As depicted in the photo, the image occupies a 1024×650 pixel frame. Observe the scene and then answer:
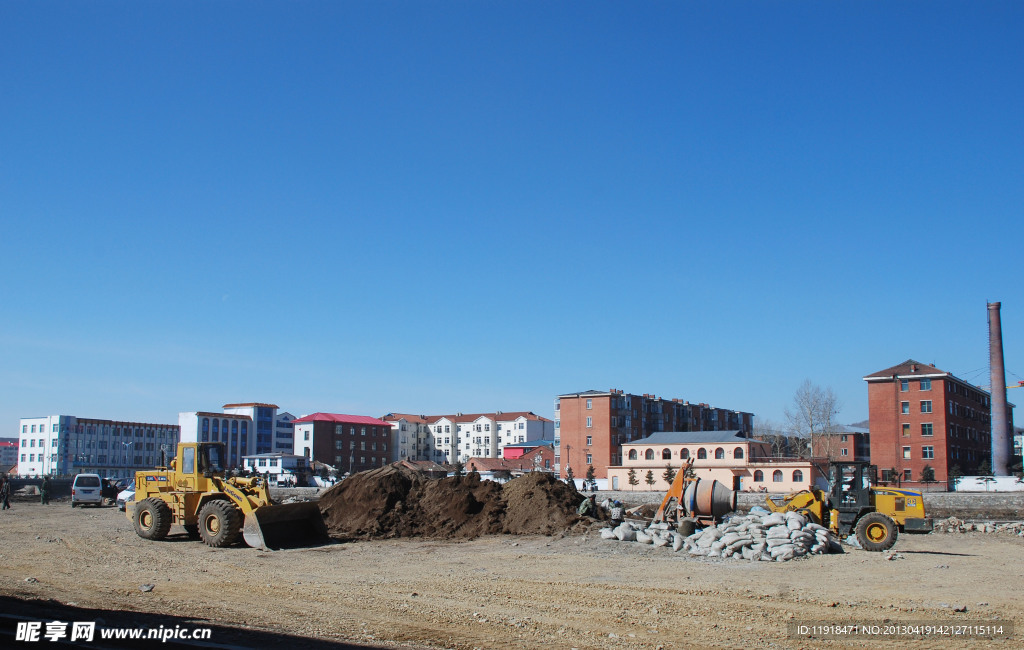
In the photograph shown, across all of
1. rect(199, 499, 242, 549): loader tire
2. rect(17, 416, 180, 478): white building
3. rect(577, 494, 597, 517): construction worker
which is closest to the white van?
rect(199, 499, 242, 549): loader tire

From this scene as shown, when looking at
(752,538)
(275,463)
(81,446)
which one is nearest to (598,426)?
(275,463)

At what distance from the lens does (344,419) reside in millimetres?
131250

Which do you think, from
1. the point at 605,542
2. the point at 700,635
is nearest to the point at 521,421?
the point at 605,542

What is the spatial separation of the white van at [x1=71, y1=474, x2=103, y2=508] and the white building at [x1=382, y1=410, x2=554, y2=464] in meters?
98.0

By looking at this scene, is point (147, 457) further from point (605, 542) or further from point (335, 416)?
point (605, 542)

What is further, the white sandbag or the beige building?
the beige building

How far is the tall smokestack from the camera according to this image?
74688 millimetres

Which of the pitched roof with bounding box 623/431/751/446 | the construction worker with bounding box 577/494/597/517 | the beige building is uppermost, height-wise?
the construction worker with bounding box 577/494/597/517

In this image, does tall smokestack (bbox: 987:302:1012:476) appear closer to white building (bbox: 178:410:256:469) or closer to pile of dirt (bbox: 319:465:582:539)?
pile of dirt (bbox: 319:465:582:539)

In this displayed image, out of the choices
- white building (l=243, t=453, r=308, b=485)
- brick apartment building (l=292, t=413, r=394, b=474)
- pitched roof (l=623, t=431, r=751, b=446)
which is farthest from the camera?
brick apartment building (l=292, t=413, r=394, b=474)

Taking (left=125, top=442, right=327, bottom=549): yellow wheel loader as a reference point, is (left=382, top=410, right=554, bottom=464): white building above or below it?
below

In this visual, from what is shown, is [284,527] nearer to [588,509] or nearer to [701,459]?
[588,509]

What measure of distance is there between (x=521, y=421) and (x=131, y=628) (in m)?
131

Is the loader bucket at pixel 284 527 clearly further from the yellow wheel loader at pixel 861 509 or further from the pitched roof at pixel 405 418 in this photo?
the pitched roof at pixel 405 418
